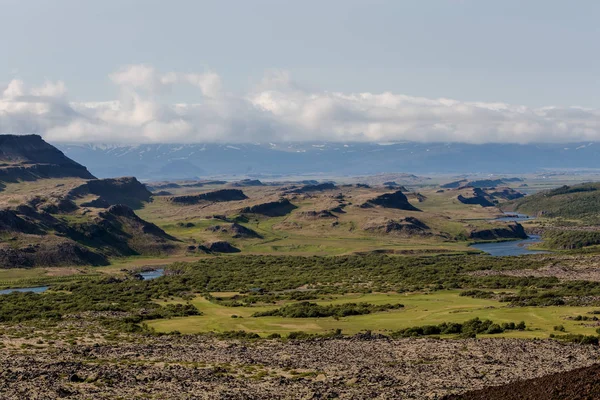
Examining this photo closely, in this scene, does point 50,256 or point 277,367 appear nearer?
point 277,367

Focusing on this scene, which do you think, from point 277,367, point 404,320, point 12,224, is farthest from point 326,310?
point 12,224

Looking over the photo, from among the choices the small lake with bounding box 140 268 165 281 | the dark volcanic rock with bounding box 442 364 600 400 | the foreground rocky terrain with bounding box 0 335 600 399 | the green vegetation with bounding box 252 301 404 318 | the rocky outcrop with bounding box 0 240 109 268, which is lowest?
the small lake with bounding box 140 268 165 281

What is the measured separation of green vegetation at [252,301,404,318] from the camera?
89.5 m

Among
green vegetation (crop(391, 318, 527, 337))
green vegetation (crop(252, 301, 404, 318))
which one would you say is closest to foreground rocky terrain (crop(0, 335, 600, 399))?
green vegetation (crop(391, 318, 527, 337))

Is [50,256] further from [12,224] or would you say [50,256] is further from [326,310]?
[326,310]

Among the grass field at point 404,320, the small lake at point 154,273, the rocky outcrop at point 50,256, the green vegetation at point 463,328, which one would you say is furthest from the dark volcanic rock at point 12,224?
the green vegetation at point 463,328

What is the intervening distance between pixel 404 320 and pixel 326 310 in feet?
44.1

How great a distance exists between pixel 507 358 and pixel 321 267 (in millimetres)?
112866

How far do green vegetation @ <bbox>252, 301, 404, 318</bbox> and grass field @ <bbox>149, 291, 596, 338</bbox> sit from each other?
84.7 inches

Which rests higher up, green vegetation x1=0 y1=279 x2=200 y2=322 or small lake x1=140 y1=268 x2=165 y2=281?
green vegetation x1=0 y1=279 x2=200 y2=322

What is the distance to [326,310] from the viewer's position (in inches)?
3617

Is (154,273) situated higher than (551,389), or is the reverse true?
(551,389)

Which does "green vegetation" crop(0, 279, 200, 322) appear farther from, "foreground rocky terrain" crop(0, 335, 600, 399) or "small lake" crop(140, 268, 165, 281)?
"small lake" crop(140, 268, 165, 281)

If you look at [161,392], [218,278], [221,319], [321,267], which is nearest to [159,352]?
[161,392]
